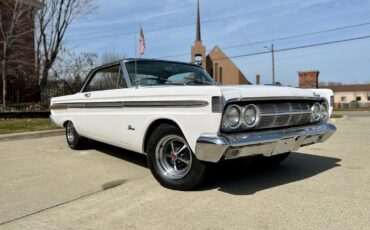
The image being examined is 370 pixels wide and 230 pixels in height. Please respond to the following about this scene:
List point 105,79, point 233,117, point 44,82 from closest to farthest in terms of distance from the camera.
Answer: point 233,117 → point 105,79 → point 44,82

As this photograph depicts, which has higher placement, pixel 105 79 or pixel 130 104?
pixel 105 79

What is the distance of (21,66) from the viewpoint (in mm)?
18844

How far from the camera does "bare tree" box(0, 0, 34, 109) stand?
59.6 ft

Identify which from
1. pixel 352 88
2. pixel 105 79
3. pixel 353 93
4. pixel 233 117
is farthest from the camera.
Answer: pixel 352 88

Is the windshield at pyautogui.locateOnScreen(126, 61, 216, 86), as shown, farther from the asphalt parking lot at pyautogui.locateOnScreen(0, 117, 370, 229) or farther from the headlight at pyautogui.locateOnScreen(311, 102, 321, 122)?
the headlight at pyautogui.locateOnScreen(311, 102, 321, 122)

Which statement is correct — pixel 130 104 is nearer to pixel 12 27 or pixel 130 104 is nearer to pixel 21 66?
pixel 12 27

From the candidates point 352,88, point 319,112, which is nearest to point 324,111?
point 319,112

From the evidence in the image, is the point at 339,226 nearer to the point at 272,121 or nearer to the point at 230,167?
the point at 272,121

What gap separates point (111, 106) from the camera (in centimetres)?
569

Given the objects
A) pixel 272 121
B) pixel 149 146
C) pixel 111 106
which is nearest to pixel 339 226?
pixel 272 121

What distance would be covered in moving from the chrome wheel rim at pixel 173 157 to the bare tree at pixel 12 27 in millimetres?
15102

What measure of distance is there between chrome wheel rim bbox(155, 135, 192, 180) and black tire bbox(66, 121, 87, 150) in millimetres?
2989

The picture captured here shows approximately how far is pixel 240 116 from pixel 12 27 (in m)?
16.9

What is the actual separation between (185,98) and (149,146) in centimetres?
88
